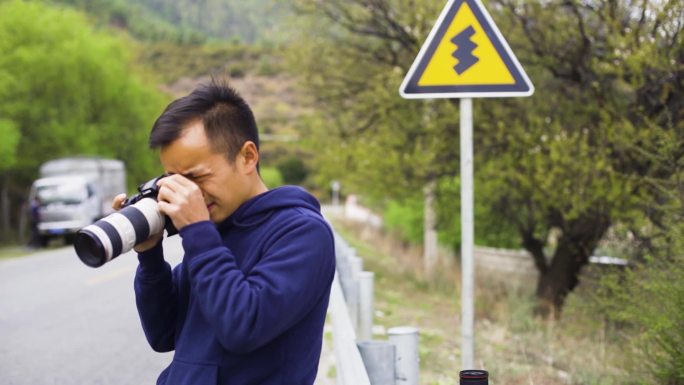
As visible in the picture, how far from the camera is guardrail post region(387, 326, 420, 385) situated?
13.5 ft

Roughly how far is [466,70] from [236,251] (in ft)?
10.4

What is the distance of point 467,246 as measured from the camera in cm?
521

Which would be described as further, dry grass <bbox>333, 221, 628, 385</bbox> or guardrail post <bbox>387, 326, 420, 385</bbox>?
dry grass <bbox>333, 221, 628, 385</bbox>

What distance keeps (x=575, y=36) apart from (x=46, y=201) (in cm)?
2312

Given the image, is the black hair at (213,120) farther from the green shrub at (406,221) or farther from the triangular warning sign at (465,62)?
the green shrub at (406,221)

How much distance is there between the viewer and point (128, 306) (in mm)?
12172

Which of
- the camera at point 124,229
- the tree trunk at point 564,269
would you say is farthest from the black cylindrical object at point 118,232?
the tree trunk at point 564,269

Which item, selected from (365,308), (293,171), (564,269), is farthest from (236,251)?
(293,171)

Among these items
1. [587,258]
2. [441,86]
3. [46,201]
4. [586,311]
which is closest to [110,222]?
[441,86]

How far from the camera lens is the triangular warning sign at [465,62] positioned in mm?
5270

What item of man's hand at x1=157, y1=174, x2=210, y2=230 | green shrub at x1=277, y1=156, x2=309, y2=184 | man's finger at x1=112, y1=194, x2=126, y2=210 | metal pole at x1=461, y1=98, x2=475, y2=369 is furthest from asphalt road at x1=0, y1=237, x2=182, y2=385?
green shrub at x1=277, y1=156, x2=309, y2=184

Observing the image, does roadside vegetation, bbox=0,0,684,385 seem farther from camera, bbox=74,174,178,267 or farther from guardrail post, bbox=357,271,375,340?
camera, bbox=74,174,178,267

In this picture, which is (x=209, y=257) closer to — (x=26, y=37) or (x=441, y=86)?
(x=441, y=86)

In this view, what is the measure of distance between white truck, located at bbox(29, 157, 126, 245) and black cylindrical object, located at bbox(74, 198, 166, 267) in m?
27.1
